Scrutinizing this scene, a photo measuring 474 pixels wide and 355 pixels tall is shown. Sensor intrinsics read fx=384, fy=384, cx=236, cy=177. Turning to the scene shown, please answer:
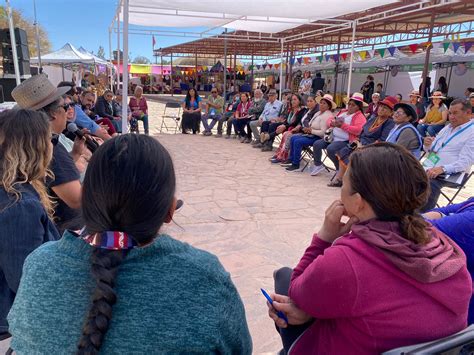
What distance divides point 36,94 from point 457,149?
4.09 m

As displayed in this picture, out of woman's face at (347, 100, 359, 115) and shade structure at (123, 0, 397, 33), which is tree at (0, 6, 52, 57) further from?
woman's face at (347, 100, 359, 115)

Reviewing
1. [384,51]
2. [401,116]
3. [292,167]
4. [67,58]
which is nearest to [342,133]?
[292,167]

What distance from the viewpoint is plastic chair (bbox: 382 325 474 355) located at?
1.13m

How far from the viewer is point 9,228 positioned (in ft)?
5.20

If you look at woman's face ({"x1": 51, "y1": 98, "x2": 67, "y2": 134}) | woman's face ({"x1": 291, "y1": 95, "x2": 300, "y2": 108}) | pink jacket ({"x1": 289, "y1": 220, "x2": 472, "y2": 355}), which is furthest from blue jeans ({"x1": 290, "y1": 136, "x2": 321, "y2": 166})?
pink jacket ({"x1": 289, "y1": 220, "x2": 472, "y2": 355})

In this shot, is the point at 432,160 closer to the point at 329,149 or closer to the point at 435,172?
the point at 435,172

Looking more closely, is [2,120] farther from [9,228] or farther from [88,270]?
[88,270]

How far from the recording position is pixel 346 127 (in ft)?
20.3

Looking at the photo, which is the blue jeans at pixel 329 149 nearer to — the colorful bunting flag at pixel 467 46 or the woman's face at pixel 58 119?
the woman's face at pixel 58 119

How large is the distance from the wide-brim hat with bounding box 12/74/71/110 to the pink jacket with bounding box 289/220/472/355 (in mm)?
2393

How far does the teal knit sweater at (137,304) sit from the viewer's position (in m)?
0.85

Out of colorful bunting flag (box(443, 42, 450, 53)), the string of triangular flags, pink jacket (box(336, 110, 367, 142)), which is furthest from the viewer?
colorful bunting flag (box(443, 42, 450, 53))

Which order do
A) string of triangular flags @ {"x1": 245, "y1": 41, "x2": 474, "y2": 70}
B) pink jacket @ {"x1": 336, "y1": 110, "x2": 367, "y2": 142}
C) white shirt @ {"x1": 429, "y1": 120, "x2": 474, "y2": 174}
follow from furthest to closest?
1. string of triangular flags @ {"x1": 245, "y1": 41, "x2": 474, "y2": 70}
2. pink jacket @ {"x1": 336, "y1": 110, "x2": 367, "y2": 142}
3. white shirt @ {"x1": 429, "y1": 120, "x2": 474, "y2": 174}

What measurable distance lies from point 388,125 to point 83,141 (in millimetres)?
4191
